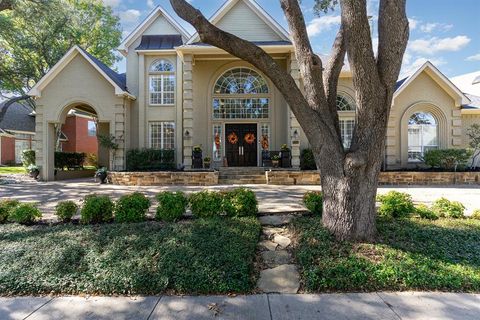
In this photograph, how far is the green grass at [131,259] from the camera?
4043 millimetres

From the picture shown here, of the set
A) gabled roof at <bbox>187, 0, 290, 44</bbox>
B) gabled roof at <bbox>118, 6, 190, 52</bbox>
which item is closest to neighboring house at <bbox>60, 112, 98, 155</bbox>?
gabled roof at <bbox>118, 6, 190, 52</bbox>

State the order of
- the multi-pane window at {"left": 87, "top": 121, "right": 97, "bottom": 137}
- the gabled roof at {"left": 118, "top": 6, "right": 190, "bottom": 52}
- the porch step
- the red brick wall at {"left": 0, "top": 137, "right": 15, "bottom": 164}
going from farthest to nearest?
1. the multi-pane window at {"left": 87, "top": 121, "right": 97, "bottom": 137}
2. the red brick wall at {"left": 0, "top": 137, "right": 15, "bottom": 164}
3. the gabled roof at {"left": 118, "top": 6, "right": 190, "bottom": 52}
4. the porch step

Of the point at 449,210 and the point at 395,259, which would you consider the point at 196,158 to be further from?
the point at 395,259

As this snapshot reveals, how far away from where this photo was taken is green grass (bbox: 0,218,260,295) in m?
4.04

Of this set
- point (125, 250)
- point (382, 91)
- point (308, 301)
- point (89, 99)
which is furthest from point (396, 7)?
point (89, 99)

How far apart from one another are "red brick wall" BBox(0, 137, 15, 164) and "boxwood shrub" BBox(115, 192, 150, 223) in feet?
111

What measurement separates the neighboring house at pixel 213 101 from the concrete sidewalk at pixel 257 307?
37.5ft

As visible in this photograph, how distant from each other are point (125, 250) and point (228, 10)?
14696 millimetres

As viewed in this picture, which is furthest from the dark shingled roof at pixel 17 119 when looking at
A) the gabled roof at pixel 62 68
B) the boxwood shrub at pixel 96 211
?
the boxwood shrub at pixel 96 211

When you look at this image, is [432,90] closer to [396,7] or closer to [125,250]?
[396,7]

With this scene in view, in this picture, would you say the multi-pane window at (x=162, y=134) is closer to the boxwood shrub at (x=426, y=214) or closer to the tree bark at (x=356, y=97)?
the tree bark at (x=356, y=97)

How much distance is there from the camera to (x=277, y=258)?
16.0 feet

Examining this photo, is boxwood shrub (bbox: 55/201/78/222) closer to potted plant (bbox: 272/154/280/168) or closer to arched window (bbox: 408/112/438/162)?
potted plant (bbox: 272/154/280/168)

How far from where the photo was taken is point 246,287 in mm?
4051
